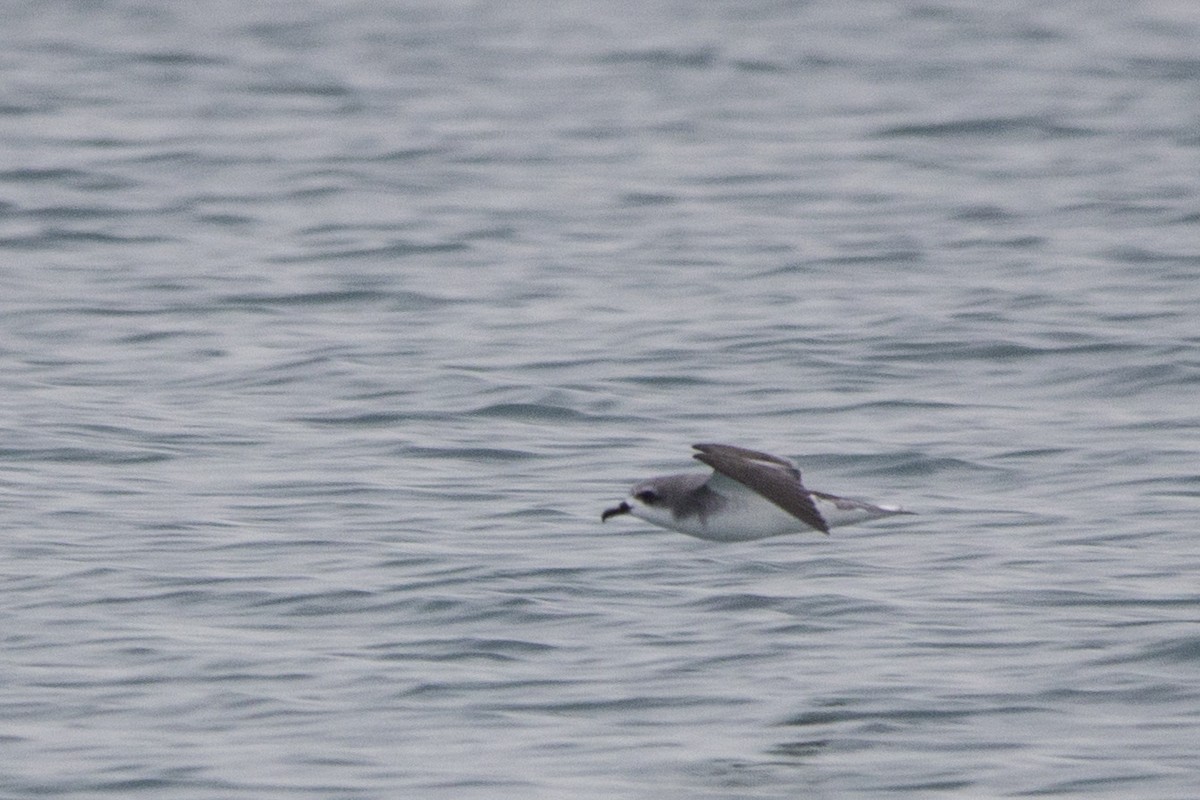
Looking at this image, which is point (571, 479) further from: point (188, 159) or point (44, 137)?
point (44, 137)

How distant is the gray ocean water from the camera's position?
10.2m

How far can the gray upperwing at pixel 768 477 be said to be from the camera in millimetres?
11172

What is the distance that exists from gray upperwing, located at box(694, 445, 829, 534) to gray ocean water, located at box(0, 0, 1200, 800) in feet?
2.04

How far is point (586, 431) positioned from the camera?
612 inches

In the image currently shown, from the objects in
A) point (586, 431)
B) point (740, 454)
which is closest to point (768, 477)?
point (740, 454)

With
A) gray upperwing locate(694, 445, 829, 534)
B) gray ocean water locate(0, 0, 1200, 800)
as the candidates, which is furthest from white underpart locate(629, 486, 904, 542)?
gray ocean water locate(0, 0, 1200, 800)

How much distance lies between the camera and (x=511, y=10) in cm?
4012

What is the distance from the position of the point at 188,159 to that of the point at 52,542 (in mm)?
15308

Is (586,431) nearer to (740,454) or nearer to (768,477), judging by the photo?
(740,454)

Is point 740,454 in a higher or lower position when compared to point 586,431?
higher

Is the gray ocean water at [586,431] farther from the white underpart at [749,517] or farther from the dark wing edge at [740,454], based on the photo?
the dark wing edge at [740,454]

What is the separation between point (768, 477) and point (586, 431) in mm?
4115

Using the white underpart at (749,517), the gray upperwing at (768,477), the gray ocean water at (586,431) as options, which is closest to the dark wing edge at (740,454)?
the gray upperwing at (768,477)

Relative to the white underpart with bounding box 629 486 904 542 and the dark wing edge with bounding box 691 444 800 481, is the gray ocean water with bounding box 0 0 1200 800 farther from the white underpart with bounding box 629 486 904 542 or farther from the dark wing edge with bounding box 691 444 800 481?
the dark wing edge with bounding box 691 444 800 481
